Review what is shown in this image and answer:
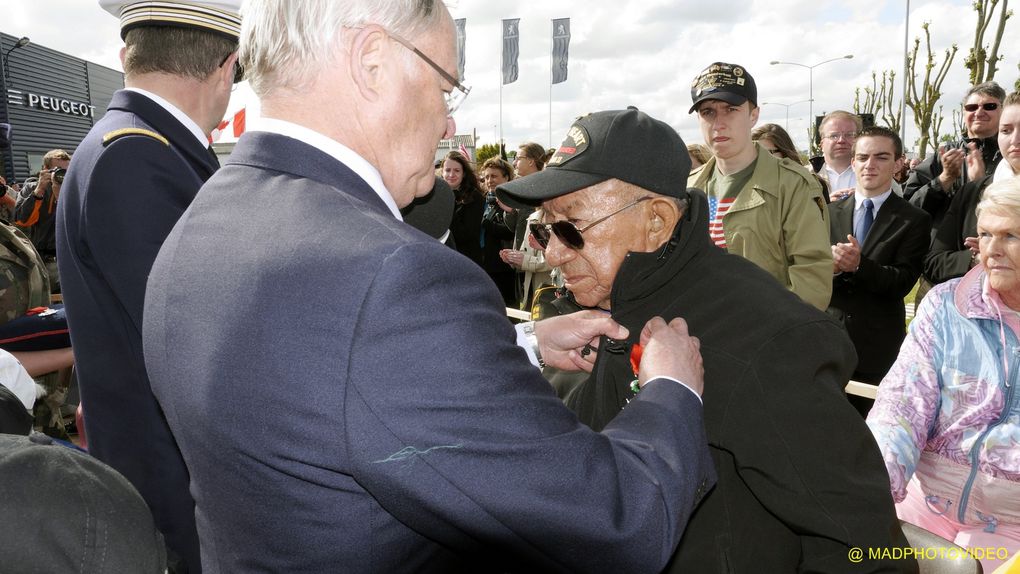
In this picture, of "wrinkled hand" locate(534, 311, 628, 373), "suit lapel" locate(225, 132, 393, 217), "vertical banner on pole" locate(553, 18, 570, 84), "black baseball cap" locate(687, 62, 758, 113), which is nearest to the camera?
"suit lapel" locate(225, 132, 393, 217)

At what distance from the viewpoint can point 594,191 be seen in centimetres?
197

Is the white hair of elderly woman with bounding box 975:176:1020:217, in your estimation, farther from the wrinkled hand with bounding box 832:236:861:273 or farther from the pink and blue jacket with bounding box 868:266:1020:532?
the wrinkled hand with bounding box 832:236:861:273

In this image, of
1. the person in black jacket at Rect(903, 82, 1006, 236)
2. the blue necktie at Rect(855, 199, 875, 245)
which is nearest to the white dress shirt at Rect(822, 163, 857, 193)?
the person in black jacket at Rect(903, 82, 1006, 236)

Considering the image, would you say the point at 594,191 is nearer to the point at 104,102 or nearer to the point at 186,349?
the point at 186,349

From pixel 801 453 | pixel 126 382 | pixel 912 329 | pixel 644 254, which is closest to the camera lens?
pixel 801 453

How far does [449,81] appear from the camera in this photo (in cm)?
138

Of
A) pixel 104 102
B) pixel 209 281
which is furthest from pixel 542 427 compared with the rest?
pixel 104 102

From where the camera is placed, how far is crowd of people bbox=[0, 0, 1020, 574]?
0.96 metres

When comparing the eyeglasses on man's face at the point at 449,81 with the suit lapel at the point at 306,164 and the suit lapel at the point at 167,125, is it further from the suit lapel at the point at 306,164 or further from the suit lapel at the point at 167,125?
the suit lapel at the point at 167,125

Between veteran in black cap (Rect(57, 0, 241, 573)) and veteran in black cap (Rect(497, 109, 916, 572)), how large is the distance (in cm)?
97

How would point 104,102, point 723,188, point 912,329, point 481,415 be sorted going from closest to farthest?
1. point 481,415
2. point 912,329
3. point 723,188
4. point 104,102

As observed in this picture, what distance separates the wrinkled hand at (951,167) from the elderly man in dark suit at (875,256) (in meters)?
0.86

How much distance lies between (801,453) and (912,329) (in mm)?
1890

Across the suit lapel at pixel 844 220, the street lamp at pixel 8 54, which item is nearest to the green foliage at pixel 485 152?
the street lamp at pixel 8 54
